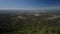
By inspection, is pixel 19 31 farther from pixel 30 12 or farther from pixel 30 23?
pixel 30 12

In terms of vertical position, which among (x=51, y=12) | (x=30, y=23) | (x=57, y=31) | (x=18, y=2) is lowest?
(x=57, y=31)

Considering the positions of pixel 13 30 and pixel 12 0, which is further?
pixel 12 0

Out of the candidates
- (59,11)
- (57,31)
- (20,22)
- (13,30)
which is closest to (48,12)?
(59,11)

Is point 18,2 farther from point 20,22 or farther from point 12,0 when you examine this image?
point 20,22

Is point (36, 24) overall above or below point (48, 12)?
below

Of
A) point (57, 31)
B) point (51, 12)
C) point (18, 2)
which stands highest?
point (18, 2)

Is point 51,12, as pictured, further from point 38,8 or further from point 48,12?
point 38,8

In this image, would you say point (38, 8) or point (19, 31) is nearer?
point (19, 31)

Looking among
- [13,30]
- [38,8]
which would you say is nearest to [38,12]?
[38,8]

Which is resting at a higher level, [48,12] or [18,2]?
[18,2]
